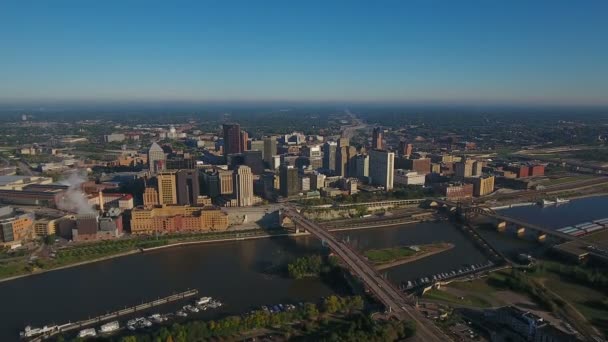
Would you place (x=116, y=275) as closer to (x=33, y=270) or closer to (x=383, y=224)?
(x=33, y=270)

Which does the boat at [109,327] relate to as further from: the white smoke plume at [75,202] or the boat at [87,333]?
the white smoke plume at [75,202]

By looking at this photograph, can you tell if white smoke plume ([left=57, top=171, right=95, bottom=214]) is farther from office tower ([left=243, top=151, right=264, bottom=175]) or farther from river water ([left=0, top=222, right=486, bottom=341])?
office tower ([left=243, top=151, right=264, bottom=175])

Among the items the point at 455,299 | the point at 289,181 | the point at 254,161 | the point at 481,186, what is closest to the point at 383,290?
the point at 455,299

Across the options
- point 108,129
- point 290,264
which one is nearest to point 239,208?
point 290,264

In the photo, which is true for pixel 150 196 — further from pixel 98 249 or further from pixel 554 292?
pixel 554 292

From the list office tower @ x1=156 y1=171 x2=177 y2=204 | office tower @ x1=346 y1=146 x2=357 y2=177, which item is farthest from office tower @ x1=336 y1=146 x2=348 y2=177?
office tower @ x1=156 y1=171 x2=177 y2=204
